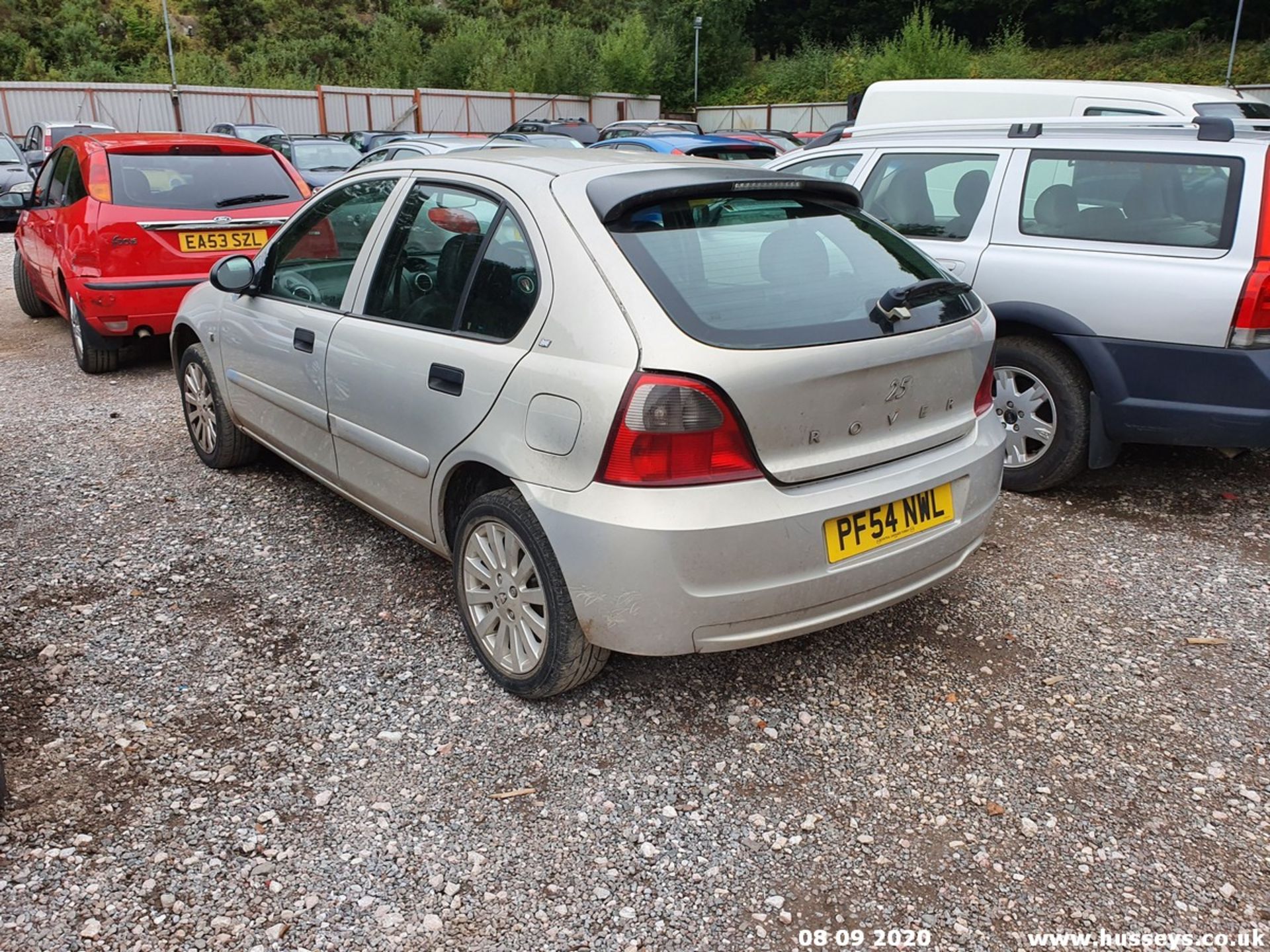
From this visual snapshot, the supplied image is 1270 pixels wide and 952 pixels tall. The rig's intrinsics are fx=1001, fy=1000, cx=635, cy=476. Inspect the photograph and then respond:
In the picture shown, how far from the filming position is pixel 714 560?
263 cm

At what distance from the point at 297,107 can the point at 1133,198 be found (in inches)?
1423

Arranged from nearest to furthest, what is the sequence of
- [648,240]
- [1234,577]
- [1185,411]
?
[648,240]
[1234,577]
[1185,411]

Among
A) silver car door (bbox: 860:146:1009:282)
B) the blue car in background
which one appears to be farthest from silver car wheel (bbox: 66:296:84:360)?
silver car door (bbox: 860:146:1009:282)

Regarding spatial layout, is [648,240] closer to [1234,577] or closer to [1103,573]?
[1103,573]

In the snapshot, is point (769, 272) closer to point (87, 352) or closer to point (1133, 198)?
point (1133, 198)

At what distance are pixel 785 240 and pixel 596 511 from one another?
1.12 m

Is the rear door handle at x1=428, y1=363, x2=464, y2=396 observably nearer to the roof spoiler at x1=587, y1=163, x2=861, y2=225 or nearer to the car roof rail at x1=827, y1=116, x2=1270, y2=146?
the roof spoiler at x1=587, y1=163, x2=861, y2=225

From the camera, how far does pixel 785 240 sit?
314 cm

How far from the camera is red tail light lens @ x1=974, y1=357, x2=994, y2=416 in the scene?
3.31 metres

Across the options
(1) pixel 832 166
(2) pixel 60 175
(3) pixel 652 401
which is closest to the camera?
(3) pixel 652 401

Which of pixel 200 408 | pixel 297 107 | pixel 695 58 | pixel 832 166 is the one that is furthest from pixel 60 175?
pixel 695 58

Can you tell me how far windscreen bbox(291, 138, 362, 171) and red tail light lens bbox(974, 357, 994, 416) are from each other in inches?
584

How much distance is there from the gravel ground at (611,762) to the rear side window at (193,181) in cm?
333

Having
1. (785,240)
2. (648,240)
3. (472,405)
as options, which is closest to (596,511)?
(472,405)
